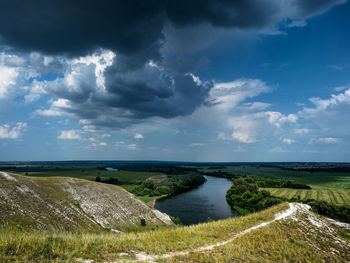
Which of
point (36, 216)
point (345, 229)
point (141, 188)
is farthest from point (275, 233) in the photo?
point (141, 188)

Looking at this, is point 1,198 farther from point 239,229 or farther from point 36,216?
point 239,229

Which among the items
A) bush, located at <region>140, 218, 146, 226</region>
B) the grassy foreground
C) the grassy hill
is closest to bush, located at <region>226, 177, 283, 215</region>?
bush, located at <region>140, 218, 146, 226</region>

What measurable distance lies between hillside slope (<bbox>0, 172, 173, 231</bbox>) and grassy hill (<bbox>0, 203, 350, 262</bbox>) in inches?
587

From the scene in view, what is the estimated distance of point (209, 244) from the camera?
12.2m

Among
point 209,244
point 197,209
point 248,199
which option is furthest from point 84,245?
point 248,199

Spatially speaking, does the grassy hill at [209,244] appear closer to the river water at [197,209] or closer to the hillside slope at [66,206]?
the hillside slope at [66,206]

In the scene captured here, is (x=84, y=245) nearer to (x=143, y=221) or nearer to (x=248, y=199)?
(x=143, y=221)

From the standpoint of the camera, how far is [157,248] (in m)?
10.7

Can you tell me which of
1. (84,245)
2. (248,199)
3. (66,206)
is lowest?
(248,199)

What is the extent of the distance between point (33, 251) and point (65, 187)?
1393 inches

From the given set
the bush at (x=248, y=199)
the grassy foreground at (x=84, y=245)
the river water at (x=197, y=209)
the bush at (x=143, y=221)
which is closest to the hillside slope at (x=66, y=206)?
the bush at (x=143, y=221)

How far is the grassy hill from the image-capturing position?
27.0ft

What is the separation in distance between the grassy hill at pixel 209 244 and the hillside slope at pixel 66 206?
1492 cm

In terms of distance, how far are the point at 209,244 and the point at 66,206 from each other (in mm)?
30120
